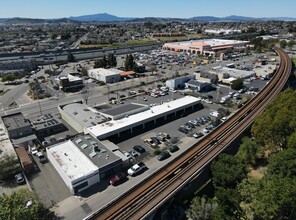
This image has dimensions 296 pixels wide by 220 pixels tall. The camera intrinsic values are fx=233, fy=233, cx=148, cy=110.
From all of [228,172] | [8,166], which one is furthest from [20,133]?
[228,172]

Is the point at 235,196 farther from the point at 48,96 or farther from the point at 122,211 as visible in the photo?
the point at 48,96

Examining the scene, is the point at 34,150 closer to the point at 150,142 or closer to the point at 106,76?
the point at 150,142

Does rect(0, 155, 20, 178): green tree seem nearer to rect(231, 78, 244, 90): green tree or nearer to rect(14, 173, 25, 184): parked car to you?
rect(14, 173, 25, 184): parked car

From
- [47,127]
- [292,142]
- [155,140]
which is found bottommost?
[155,140]

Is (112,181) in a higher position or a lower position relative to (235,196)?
lower

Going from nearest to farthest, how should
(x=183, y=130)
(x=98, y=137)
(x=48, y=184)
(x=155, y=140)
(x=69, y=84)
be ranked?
(x=48, y=184), (x=98, y=137), (x=155, y=140), (x=183, y=130), (x=69, y=84)

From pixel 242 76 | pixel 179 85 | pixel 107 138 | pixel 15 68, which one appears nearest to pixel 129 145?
pixel 107 138

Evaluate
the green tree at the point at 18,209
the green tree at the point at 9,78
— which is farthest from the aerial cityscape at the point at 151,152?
the green tree at the point at 9,78
